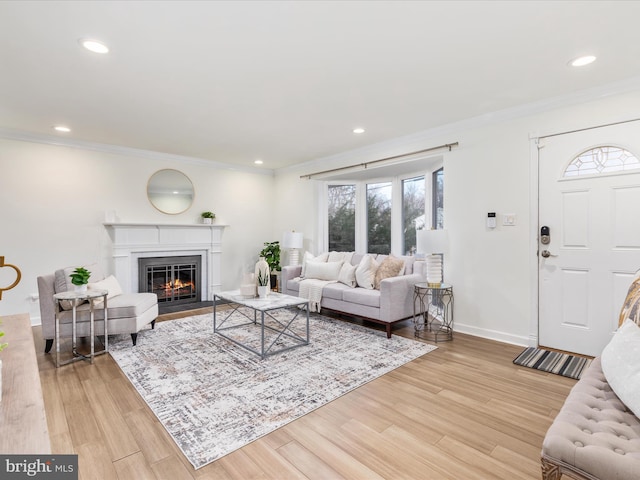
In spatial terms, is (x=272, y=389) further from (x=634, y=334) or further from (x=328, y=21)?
(x=328, y=21)

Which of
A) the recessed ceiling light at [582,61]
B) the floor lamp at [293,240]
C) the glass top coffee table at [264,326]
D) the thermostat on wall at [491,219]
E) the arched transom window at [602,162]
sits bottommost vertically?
the glass top coffee table at [264,326]

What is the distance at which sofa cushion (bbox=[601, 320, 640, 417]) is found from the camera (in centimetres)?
140

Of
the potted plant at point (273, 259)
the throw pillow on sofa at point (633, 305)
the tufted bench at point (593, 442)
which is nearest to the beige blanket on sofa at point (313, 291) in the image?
the potted plant at point (273, 259)

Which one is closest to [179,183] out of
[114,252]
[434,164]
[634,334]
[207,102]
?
[114,252]

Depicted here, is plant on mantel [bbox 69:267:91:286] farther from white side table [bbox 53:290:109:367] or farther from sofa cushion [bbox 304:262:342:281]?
sofa cushion [bbox 304:262:342:281]

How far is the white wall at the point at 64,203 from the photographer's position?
418 centimetres

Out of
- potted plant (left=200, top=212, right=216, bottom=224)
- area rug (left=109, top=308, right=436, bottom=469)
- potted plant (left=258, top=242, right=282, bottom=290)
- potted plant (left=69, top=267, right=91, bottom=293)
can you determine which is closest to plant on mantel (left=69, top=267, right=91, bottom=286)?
potted plant (left=69, top=267, right=91, bottom=293)

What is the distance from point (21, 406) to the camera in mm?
1093

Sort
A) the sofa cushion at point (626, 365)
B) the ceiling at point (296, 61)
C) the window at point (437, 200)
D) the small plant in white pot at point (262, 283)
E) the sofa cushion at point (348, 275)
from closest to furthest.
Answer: the sofa cushion at point (626, 365), the ceiling at point (296, 61), the small plant in white pot at point (262, 283), the sofa cushion at point (348, 275), the window at point (437, 200)

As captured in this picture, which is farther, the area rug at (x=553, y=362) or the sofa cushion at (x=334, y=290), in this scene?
the sofa cushion at (x=334, y=290)

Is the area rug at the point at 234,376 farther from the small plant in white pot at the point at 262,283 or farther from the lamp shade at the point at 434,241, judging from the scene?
the lamp shade at the point at 434,241

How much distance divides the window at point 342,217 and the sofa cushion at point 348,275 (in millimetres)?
1314

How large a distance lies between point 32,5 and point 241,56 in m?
1.20

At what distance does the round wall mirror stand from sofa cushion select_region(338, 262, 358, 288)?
2870 millimetres
